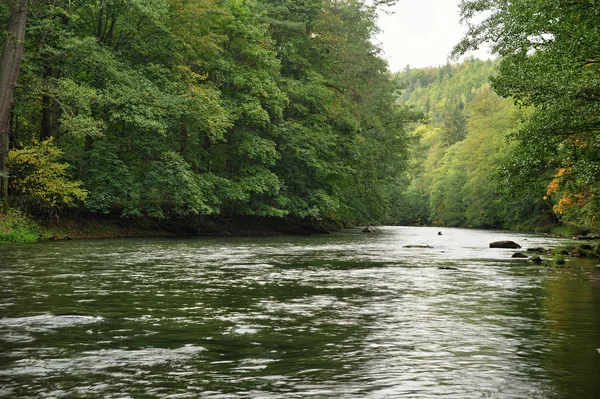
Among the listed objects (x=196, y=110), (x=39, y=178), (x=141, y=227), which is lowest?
(x=141, y=227)

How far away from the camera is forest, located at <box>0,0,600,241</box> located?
2177cm

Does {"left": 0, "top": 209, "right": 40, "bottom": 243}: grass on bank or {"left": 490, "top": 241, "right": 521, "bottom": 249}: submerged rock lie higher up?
{"left": 0, "top": 209, "right": 40, "bottom": 243}: grass on bank

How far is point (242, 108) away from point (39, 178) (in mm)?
14793

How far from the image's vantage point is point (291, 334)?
10078 millimetres

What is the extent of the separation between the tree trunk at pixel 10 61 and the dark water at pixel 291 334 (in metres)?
12.6

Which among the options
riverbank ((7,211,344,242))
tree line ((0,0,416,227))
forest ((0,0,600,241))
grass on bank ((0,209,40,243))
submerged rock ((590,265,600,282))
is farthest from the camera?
tree line ((0,0,416,227))

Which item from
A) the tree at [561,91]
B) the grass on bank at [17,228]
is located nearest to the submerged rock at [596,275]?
the tree at [561,91]

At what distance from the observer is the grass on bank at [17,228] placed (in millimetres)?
29359

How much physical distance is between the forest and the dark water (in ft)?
22.6

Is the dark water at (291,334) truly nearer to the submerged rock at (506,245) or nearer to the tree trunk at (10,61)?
the tree trunk at (10,61)

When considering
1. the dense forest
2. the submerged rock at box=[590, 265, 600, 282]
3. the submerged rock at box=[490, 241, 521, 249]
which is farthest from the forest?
the dense forest

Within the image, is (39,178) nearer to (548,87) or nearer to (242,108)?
(242,108)

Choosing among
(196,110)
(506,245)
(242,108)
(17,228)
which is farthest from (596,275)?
(242,108)

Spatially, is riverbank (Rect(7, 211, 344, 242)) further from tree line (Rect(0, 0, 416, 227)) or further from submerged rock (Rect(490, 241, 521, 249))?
submerged rock (Rect(490, 241, 521, 249))
